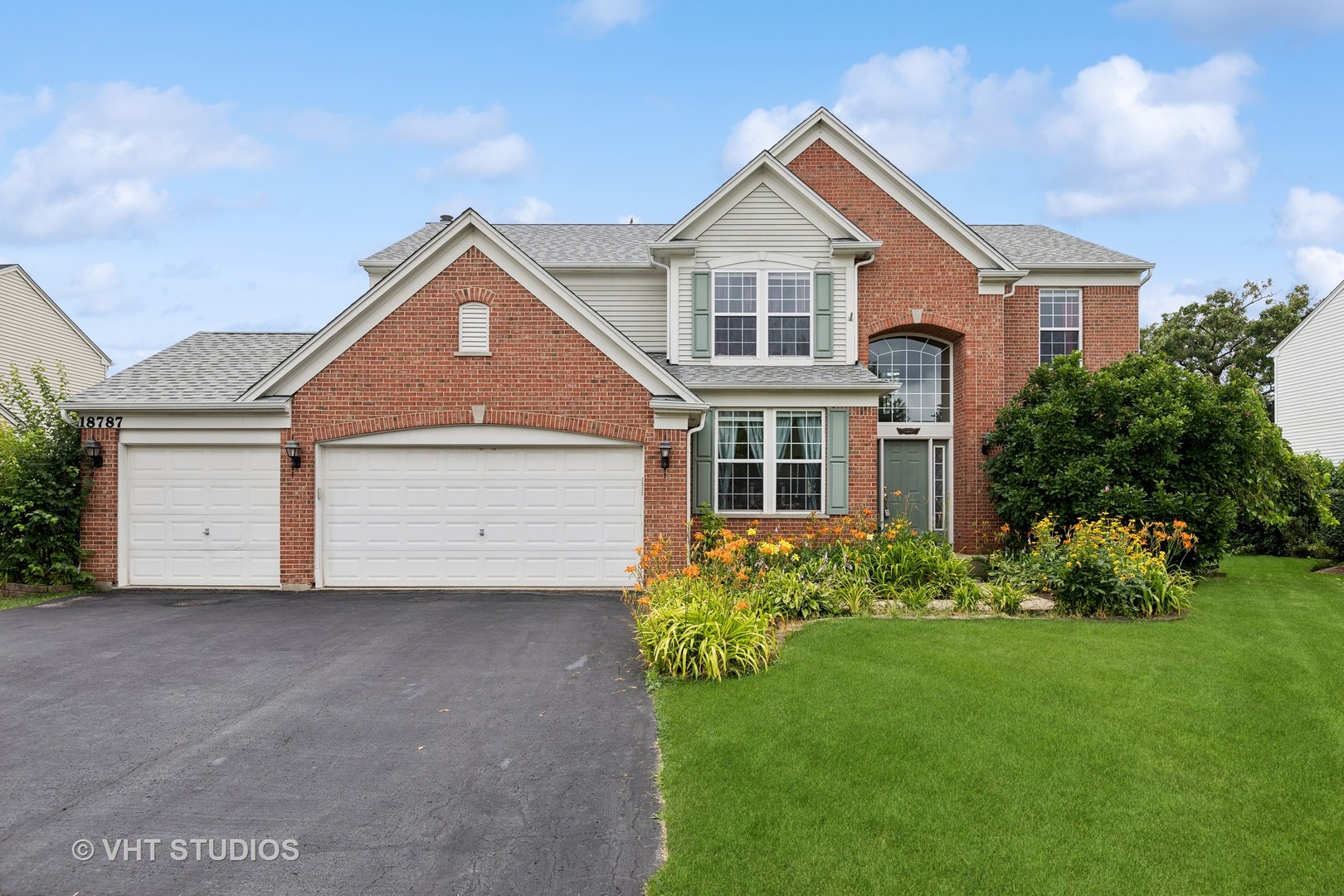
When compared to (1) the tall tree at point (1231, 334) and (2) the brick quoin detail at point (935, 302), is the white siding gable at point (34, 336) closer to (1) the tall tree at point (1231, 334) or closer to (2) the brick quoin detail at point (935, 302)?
(2) the brick quoin detail at point (935, 302)

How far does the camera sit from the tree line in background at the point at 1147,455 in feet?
42.3

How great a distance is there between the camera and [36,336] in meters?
26.7

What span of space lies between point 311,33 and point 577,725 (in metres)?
13.6

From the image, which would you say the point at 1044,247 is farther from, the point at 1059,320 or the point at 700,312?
the point at 700,312

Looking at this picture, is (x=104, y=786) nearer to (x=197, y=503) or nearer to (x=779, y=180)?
(x=197, y=503)

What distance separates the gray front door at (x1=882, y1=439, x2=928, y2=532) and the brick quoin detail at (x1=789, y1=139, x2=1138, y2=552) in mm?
696

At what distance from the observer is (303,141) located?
1645 centimetres

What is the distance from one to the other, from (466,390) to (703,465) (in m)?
4.60

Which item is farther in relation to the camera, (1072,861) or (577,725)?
(577,725)

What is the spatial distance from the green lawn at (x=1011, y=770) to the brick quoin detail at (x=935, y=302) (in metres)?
7.88

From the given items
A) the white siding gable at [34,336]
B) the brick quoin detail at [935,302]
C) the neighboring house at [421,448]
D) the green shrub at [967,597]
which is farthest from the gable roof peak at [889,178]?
the white siding gable at [34,336]

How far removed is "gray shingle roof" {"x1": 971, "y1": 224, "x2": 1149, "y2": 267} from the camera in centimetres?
1706

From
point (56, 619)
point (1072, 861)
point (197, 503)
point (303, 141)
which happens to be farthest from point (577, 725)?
point (303, 141)

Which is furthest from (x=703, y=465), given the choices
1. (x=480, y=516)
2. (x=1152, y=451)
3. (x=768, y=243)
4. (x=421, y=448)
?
(x=1152, y=451)
